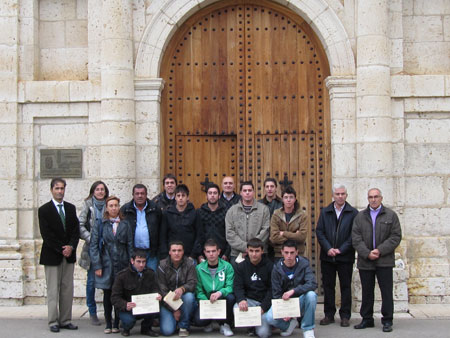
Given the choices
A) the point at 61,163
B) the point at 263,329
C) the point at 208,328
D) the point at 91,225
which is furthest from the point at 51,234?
the point at 263,329

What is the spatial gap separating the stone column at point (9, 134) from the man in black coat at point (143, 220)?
86.9 inches

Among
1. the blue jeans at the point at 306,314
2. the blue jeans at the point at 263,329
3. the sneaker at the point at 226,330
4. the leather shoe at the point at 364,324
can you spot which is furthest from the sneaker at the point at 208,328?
the leather shoe at the point at 364,324

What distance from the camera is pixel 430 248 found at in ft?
29.2

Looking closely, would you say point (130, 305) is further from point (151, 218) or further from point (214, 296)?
point (151, 218)

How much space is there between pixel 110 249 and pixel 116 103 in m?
2.31

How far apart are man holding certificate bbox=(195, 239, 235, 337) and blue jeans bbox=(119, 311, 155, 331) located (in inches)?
21.5

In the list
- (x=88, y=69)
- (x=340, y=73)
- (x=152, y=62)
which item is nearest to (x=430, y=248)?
(x=340, y=73)

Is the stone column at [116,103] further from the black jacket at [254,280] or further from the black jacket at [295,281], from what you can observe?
the black jacket at [295,281]

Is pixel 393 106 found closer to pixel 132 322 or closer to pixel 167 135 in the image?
pixel 167 135

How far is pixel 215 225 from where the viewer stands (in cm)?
798

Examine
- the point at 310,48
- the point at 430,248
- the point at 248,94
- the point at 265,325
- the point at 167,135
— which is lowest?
the point at 265,325

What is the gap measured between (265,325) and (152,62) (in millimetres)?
4083

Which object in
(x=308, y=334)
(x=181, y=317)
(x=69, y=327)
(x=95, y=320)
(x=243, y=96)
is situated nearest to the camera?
(x=308, y=334)

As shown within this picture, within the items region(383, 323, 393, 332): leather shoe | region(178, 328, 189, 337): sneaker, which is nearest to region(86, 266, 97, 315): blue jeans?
region(178, 328, 189, 337): sneaker
